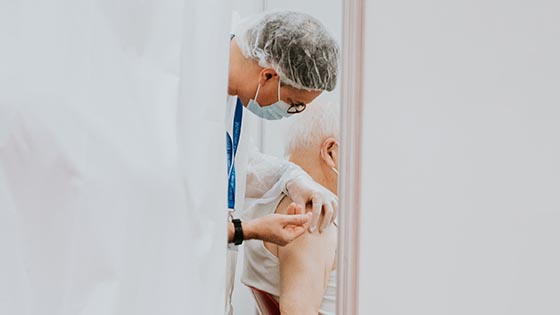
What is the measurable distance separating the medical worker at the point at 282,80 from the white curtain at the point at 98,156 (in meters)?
0.44

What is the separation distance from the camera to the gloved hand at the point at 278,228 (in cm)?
103

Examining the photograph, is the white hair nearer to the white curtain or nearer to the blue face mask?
the blue face mask

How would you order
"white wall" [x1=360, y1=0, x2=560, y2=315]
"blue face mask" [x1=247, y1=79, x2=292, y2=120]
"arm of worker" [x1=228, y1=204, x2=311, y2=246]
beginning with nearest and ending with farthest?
"white wall" [x1=360, y1=0, x2=560, y2=315] → "arm of worker" [x1=228, y1=204, x2=311, y2=246] → "blue face mask" [x1=247, y1=79, x2=292, y2=120]

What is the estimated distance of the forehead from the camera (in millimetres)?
1101

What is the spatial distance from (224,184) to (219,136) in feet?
0.22

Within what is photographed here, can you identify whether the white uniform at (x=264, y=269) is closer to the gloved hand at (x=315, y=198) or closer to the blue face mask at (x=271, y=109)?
the gloved hand at (x=315, y=198)

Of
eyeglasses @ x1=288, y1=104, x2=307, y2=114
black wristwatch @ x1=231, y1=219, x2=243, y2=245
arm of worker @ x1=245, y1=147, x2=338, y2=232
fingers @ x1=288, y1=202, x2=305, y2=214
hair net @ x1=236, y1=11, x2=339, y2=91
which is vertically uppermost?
hair net @ x1=236, y1=11, x2=339, y2=91

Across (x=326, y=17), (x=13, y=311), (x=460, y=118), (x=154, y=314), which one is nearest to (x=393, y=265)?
(x=460, y=118)

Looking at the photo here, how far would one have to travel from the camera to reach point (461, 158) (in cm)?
55

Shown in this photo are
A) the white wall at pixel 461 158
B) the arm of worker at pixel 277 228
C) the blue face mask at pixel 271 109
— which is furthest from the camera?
the blue face mask at pixel 271 109

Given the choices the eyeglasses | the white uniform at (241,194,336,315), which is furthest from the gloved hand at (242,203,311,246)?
the eyeglasses

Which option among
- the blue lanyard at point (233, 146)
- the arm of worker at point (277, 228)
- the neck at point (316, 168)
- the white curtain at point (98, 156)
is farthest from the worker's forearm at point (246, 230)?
the white curtain at point (98, 156)

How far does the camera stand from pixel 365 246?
62 centimetres

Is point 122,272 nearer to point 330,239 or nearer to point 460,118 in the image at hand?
point 460,118
